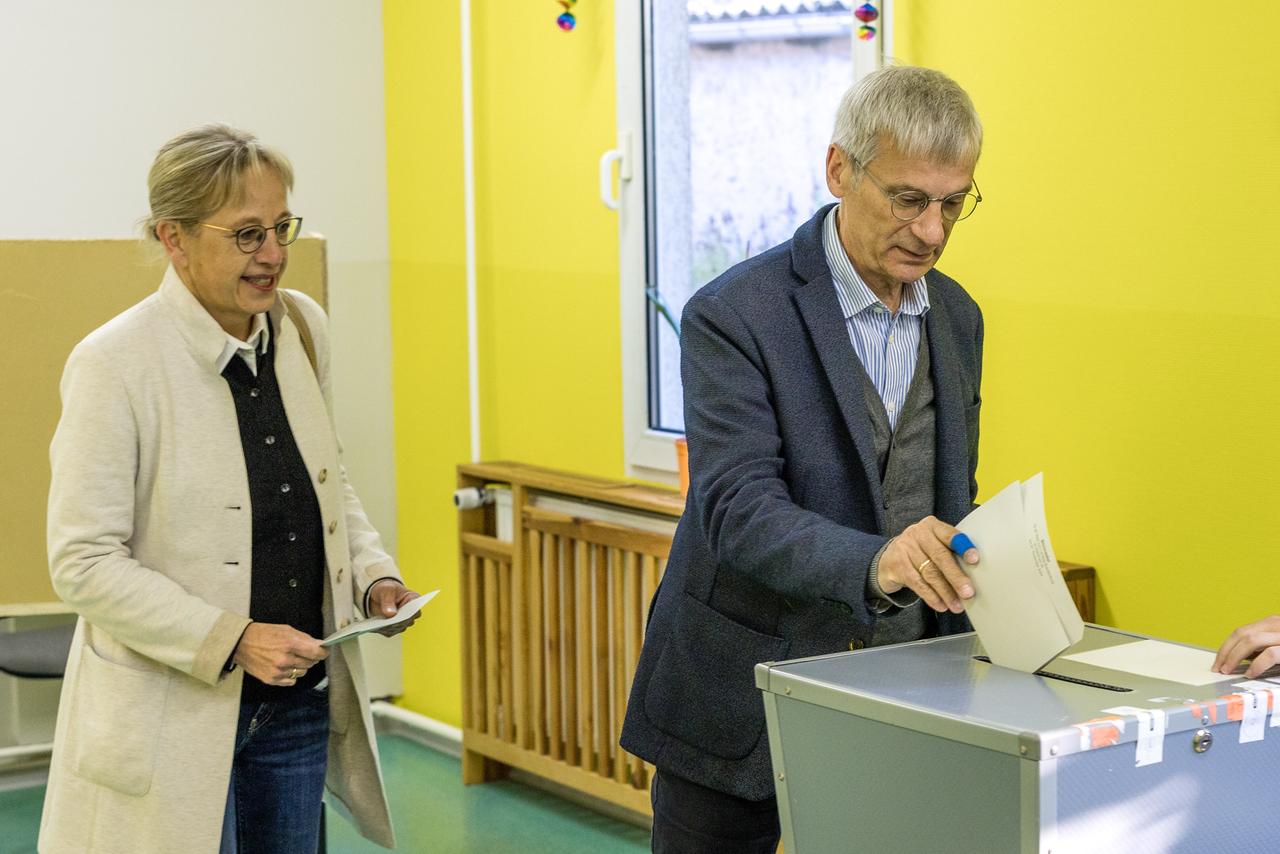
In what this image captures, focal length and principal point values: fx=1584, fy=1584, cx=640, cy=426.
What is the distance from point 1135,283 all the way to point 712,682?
1.17 m

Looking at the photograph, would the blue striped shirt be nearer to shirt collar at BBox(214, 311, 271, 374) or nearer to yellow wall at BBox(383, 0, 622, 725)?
shirt collar at BBox(214, 311, 271, 374)

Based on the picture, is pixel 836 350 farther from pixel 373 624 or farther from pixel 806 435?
pixel 373 624

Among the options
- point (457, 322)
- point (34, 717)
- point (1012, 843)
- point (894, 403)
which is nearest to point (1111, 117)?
point (894, 403)

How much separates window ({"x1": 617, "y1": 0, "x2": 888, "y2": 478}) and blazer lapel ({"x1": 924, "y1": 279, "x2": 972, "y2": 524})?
1479 millimetres

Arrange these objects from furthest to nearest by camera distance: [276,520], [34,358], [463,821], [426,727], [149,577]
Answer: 1. [426,727]
2. [463,821]
3. [34,358]
4. [276,520]
5. [149,577]

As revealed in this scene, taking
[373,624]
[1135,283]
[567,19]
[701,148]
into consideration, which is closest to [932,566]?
[373,624]

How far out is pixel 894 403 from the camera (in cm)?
168

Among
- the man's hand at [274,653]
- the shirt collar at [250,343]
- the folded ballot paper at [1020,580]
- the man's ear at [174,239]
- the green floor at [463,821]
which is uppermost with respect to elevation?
the man's ear at [174,239]

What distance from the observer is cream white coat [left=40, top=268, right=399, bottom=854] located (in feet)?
6.20

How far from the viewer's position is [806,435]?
1631 millimetres

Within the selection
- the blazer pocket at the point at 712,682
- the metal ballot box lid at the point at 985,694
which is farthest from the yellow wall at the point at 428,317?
the metal ballot box lid at the point at 985,694

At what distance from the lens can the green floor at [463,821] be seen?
3.55 m

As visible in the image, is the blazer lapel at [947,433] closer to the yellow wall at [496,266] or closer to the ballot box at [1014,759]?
the ballot box at [1014,759]

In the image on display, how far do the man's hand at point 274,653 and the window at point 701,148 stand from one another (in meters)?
1.61
